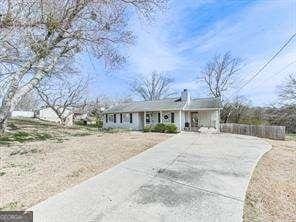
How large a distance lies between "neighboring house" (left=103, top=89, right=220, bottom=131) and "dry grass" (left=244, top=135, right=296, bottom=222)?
19.4 metres

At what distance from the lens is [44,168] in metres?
9.96

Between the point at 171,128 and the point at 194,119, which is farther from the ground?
the point at 194,119

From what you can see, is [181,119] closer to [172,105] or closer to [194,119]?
[194,119]

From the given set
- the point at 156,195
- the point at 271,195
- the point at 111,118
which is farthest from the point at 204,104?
the point at 156,195

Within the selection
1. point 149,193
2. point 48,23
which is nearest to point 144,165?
point 149,193

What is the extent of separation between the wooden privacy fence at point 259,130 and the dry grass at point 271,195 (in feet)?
49.1

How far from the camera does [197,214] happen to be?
5.83m

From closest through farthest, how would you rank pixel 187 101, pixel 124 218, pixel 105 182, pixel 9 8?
pixel 124 218
pixel 9 8
pixel 105 182
pixel 187 101

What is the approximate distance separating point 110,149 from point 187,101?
1940 centimetres

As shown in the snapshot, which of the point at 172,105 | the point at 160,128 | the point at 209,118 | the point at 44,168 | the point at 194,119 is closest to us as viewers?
the point at 44,168

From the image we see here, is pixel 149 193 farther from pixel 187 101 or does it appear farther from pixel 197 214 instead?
pixel 187 101

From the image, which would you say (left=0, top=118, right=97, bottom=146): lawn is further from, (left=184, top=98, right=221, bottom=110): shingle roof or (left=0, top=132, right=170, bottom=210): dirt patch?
(left=184, top=98, right=221, bottom=110): shingle roof

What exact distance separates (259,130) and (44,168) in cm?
2087

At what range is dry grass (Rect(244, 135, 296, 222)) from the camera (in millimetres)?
6074
